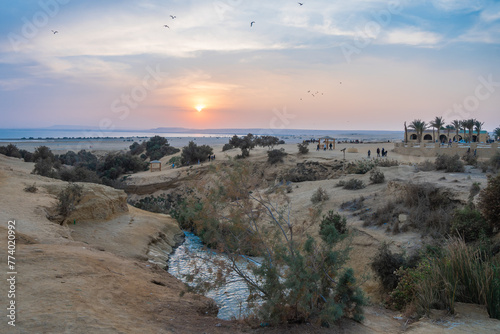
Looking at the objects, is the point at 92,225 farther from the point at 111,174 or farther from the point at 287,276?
the point at 111,174

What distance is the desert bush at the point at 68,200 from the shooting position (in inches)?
523

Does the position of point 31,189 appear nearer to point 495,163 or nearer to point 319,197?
point 319,197

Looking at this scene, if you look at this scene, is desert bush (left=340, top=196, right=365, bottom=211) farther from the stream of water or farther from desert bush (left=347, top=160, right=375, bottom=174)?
desert bush (left=347, top=160, right=375, bottom=174)

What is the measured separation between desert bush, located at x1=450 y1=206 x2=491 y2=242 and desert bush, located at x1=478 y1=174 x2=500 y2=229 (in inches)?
8.5

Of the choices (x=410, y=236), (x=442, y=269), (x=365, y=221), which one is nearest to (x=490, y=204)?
(x=410, y=236)

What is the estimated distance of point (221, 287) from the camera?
314 inches

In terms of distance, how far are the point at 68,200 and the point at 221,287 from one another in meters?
8.61

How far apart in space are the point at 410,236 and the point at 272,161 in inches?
989

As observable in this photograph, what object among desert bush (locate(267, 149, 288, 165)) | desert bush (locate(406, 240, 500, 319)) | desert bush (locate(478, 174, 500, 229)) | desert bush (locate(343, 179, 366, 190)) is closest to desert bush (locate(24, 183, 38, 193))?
desert bush (locate(406, 240, 500, 319))

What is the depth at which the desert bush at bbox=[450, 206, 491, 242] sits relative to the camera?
11.1m

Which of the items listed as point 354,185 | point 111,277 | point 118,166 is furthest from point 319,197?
point 118,166

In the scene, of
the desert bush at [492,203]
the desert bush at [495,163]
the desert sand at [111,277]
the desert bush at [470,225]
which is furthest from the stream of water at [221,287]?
the desert bush at [495,163]

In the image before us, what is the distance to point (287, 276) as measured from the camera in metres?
6.40

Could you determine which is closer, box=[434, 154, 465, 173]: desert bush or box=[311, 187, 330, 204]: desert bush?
box=[311, 187, 330, 204]: desert bush
